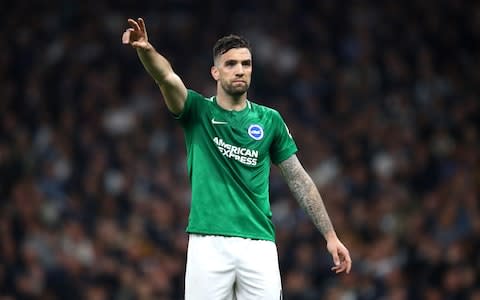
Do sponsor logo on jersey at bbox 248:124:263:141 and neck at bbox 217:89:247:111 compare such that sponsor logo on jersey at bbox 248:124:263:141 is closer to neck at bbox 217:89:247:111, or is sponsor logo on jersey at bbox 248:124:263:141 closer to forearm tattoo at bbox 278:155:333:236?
neck at bbox 217:89:247:111

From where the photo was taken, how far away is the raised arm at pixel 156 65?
6.81 metres

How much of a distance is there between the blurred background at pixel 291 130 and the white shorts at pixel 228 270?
20.0 feet

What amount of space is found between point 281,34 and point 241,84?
10.7m

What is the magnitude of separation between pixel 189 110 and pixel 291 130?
8900mm

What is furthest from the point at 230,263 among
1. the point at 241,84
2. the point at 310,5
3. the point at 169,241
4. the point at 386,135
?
the point at 310,5

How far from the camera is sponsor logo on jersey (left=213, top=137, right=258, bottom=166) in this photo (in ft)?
23.8

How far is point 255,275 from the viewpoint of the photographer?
720cm

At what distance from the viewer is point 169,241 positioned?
48.3ft

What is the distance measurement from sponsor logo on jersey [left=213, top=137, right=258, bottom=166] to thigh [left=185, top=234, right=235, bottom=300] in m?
0.51

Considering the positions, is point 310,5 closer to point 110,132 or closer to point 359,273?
point 110,132

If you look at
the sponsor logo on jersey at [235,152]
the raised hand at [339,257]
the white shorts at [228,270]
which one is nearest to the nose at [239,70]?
the sponsor logo on jersey at [235,152]

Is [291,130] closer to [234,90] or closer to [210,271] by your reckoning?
[234,90]

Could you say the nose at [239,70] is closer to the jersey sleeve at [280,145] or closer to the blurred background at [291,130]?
the jersey sleeve at [280,145]

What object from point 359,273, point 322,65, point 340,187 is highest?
point 322,65
